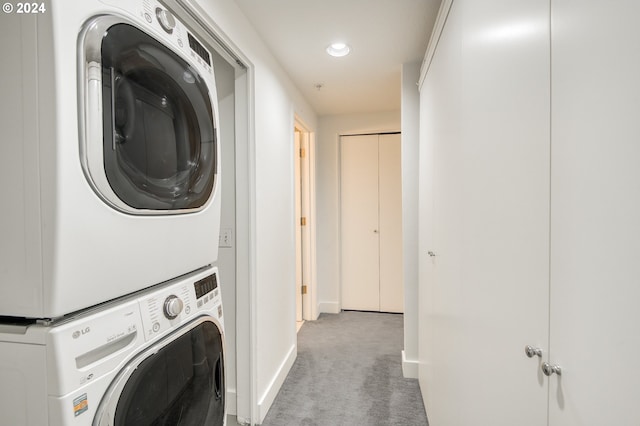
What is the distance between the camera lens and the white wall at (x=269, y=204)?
1737mm

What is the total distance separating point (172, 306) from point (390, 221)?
3020 mm

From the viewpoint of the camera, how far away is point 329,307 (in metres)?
3.66

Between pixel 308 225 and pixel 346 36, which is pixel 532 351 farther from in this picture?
pixel 308 225

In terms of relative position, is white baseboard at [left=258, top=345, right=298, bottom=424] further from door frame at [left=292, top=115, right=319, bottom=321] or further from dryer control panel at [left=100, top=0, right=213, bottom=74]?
dryer control panel at [left=100, top=0, right=213, bottom=74]

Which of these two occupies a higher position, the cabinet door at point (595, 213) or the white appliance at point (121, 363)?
the cabinet door at point (595, 213)

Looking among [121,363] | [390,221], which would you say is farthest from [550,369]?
[390,221]

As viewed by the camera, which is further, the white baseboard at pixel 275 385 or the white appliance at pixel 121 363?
the white baseboard at pixel 275 385

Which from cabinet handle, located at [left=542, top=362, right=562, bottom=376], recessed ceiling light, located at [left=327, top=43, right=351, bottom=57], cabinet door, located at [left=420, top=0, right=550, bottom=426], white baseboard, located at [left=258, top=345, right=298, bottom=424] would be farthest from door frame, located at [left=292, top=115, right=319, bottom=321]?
cabinet handle, located at [left=542, top=362, right=562, bottom=376]

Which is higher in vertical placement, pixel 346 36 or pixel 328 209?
pixel 346 36

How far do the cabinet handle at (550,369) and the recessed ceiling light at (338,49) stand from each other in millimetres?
2010

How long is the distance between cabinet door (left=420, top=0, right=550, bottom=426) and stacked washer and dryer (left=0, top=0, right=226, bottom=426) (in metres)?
0.86

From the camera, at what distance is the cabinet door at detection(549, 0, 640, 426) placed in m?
0.39

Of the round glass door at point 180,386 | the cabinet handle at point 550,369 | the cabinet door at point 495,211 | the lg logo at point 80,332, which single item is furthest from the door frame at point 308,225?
the cabinet handle at point 550,369

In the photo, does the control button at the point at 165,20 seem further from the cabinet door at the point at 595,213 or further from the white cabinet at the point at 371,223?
the white cabinet at the point at 371,223
